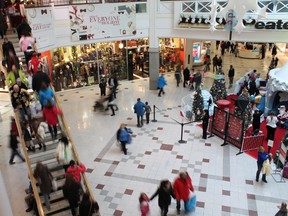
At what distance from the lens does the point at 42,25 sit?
13.0 meters

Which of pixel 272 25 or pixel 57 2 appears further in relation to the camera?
pixel 57 2

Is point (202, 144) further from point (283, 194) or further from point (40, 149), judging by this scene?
point (40, 149)

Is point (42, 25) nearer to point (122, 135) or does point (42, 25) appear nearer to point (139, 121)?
point (139, 121)

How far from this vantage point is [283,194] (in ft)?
28.0

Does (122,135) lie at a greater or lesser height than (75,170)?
lesser

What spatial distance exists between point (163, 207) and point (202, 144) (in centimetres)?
456

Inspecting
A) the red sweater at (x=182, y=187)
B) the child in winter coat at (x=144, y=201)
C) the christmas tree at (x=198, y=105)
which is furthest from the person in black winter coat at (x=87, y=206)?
the christmas tree at (x=198, y=105)

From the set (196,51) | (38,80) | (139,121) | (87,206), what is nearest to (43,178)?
(87,206)

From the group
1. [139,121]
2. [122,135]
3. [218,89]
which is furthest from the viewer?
[218,89]

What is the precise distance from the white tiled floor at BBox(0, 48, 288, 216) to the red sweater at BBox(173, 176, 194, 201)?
3.05ft

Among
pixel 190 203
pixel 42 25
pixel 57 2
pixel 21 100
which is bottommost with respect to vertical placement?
pixel 190 203

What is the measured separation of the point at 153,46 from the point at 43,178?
11957 millimetres

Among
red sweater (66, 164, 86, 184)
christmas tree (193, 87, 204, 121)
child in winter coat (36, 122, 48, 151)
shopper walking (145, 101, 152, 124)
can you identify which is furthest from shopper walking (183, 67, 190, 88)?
red sweater (66, 164, 86, 184)

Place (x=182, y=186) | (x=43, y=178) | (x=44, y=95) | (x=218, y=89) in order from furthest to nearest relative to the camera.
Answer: (x=218, y=89), (x=44, y=95), (x=182, y=186), (x=43, y=178)
